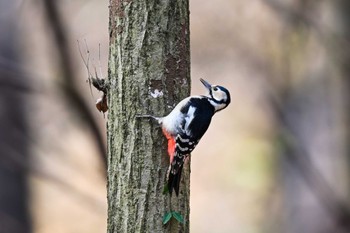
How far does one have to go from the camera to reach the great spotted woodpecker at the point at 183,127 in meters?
3.25

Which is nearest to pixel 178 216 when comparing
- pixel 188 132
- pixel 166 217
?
pixel 166 217

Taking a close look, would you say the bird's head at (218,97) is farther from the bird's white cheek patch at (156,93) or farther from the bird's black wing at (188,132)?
the bird's white cheek patch at (156,93)

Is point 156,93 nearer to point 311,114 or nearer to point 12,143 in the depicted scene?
point 12,143

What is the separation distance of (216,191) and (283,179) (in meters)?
2.32

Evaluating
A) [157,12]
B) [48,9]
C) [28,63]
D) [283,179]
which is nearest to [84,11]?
[28,63]

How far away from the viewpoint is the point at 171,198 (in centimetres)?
329

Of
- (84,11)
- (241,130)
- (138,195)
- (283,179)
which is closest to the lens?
(138,195)

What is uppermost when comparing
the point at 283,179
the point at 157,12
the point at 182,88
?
the point at 283,179

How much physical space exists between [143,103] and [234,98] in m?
6.81

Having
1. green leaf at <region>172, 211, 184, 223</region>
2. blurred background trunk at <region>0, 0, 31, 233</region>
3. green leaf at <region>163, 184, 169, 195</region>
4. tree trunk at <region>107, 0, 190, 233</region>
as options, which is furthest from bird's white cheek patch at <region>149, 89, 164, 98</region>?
blurred background trunk at <region>0, 0, 31, 233</region>

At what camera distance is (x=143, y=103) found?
331 centimetres

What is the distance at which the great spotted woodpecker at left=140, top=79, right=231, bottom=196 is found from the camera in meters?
3.25

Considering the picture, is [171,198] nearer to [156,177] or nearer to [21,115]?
[156,177]

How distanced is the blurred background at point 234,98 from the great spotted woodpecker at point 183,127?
286 centimetres
